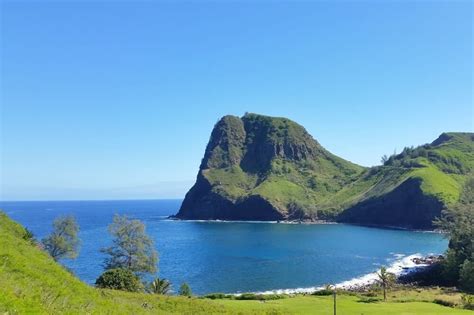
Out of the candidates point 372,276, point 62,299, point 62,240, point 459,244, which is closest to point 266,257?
point 372,276

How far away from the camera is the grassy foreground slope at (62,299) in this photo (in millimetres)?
16205

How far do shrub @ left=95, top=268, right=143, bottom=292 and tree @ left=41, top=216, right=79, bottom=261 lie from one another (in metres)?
25.5

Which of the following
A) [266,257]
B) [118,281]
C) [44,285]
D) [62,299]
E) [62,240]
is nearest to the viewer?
[62,299]

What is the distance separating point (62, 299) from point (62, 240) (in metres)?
61.0

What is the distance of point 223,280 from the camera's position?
98.9 metres

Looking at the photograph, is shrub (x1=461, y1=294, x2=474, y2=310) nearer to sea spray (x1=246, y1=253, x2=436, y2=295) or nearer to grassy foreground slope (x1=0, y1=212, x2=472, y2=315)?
grassy foreground slope (x1=0, y1=212, x2=472, y2=315)

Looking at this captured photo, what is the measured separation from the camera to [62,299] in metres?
22.0

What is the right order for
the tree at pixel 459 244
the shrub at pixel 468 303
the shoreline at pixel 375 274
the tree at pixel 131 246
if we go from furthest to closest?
1. the tree at pixel 459 244
2. the shoreline at pixel 375 274
3. the tree at pixel 131 246
4. the shrub at pixel 468 303

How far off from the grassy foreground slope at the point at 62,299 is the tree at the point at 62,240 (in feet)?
131

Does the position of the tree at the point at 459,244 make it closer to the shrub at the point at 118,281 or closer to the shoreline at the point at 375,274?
the shoreline at the point at 375,274

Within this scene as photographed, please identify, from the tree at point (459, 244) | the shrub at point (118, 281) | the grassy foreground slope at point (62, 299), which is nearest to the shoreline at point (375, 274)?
the tree at point (459, 244)

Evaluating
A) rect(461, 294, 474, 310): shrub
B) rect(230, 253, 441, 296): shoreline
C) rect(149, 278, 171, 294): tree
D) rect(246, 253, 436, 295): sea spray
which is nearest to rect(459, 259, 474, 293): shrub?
rect(230, 253, 441, 296): shoreline

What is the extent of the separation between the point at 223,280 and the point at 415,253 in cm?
7848

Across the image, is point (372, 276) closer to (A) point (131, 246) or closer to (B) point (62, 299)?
(A) point (131, 246)
